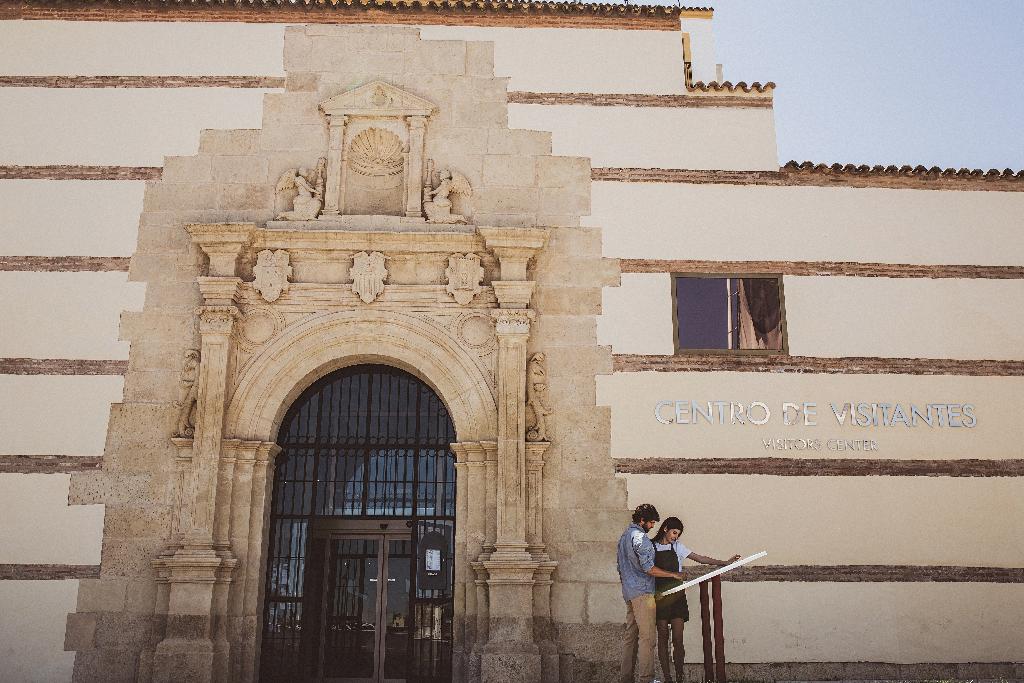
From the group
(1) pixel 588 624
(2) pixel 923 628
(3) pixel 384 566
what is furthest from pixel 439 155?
(2) pixel 923 628

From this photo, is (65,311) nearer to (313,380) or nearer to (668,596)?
(313,380)

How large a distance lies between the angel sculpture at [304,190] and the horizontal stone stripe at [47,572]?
437cm

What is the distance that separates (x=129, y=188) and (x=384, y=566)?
17.7 ft

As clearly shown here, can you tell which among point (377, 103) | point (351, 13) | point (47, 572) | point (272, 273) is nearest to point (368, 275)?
point (272, 273)

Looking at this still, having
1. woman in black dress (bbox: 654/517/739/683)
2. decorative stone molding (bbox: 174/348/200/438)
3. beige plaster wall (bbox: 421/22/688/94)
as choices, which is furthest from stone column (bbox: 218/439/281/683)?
beige plaster wall (bbox: 421/22/688/94)

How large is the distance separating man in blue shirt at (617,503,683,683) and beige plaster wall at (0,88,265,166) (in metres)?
6.85

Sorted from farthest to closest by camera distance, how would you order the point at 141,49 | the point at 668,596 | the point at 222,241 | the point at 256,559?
the point at 141,49, the point at 222,241, the point at 256,559, the point at 668,596

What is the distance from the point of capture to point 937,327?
10867 mm

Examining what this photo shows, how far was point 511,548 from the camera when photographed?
9664 mm

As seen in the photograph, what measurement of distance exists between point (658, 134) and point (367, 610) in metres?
6.63

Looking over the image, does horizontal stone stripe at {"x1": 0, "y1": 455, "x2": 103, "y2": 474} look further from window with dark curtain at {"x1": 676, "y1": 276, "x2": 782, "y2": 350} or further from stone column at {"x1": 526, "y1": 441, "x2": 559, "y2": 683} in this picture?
window with dark curtain at {"x1": 676, "y1": 276, "x2": 782, "y2": 350}

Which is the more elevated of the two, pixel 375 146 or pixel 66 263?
pixel 375 146

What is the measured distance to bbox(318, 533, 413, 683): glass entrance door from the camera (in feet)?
34.6

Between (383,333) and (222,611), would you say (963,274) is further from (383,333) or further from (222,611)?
(222,611)
